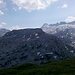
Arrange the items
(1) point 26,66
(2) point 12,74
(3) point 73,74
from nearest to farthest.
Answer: (3) point 73,74
(2) point 12,74
(1) point 26,66

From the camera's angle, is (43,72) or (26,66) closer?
(43,72)

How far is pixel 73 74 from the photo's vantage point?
80.8 meters

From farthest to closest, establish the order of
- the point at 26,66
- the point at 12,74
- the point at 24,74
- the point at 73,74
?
the point at 26,66 < the point at 12,74 < the point at 24,74 < the point at 73,74

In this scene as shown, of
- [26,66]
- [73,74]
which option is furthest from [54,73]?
[26,66]

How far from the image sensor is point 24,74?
3570 inches

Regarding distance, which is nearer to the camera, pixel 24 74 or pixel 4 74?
pixel 24 74

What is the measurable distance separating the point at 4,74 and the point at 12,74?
4593 millimetres

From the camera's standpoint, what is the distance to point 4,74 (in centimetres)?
10075

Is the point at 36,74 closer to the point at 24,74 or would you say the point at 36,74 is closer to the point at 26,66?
the point at 24,74

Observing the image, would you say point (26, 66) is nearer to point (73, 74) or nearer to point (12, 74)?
point (12, 74)

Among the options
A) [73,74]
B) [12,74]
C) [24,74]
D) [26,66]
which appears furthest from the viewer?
[26,66]

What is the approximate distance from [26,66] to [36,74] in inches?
1379

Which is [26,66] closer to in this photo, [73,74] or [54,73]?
[54,73]

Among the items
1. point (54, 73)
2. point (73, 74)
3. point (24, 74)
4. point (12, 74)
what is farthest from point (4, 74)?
point (73, 74)
